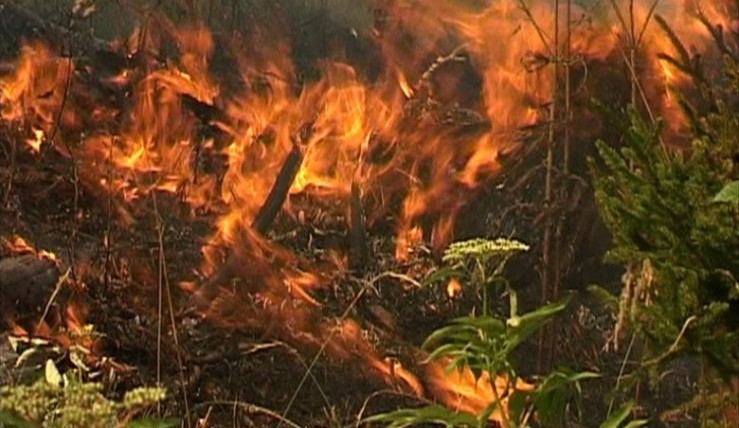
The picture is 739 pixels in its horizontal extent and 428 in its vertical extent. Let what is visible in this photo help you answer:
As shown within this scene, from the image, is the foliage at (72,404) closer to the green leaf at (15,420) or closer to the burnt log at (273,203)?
the green leaf at (15,420)

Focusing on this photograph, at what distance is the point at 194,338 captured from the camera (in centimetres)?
343

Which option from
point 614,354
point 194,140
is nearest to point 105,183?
point 194,140

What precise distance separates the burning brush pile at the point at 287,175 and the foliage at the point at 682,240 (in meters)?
1.03

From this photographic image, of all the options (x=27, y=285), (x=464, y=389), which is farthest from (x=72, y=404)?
(x=27, y=285)

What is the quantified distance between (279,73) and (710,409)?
7.12 ft

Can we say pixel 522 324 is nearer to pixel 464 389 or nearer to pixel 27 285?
pixel 464 389

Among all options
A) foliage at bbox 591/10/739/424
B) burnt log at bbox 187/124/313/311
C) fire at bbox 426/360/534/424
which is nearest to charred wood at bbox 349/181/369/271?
burnt log at bbox 187/124/313/311

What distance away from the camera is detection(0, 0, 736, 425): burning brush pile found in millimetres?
3385

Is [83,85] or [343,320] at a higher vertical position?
[83,85]

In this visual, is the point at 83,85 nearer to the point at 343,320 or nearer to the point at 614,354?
the point at 343,320

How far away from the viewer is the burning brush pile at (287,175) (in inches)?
133

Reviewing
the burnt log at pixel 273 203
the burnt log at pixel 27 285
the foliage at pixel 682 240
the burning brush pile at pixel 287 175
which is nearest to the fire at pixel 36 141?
the burning brush pile at pixel 287 175

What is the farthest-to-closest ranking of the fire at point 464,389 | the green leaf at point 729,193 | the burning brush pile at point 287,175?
the burning brush pile at point 287,175 < the fire at point 464,389 < the green leaf at point 729,193

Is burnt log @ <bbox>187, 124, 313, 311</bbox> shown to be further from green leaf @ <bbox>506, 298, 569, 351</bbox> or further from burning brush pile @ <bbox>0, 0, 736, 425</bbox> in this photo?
green leaf @ <bbox>506, 298, 569, 351</bbox>
